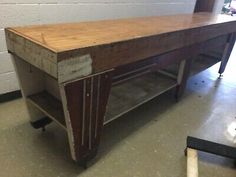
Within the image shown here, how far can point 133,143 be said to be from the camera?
67.0 inches

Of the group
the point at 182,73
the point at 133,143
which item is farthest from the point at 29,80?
the point at 182,73

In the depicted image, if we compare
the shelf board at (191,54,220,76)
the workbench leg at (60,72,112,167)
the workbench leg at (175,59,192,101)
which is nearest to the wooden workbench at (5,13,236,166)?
the workbench leg at (60,72,112,167)

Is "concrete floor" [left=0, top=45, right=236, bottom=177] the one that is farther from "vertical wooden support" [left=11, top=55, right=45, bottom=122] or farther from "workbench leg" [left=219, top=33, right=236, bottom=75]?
"workbench leg" [left=219, top=33, right=236, bottom=75]

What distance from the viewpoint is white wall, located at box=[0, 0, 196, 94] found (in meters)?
1.83

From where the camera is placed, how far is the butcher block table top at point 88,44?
3.41 ft

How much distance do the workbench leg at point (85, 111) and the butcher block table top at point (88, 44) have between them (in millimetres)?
63

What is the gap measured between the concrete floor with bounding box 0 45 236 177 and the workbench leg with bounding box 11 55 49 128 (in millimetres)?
183

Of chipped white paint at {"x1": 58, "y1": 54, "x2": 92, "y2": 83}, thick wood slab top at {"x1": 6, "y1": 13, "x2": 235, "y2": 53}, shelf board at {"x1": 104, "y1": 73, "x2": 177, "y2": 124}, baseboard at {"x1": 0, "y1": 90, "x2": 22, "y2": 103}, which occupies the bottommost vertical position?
baseboard at {"x1": 0, "y1": 90, "x2": 22, "y2": 103}

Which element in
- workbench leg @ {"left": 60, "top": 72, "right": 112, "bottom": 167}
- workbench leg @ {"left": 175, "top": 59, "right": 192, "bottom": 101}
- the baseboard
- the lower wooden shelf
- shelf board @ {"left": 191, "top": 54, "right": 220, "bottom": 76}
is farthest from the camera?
shelf board @ {"left": 191, "top": 54, "right": 220, "bottom": 76}

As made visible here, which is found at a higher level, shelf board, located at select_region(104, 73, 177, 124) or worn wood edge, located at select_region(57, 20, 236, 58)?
worn wood edge, located at select_region(57, 20, 236, 58)

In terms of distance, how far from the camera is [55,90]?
156 centimetres

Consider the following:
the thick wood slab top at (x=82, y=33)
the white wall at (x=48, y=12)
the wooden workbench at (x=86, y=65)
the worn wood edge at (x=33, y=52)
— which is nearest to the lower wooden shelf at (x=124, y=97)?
the wooden workbench at (x=86, y=65)

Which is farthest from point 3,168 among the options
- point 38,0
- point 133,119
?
point 38,0

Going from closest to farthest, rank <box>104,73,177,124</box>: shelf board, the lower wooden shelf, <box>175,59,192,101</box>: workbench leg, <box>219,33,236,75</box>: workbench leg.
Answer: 1. the lower wooden shelf
2. <box>104,73,177,124</box>: shelf board
3. <box>175,59,192,101</box>: workbench leg
4. <box>219,33,236,75</box>: workbench leg
